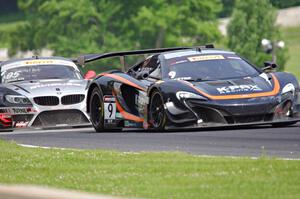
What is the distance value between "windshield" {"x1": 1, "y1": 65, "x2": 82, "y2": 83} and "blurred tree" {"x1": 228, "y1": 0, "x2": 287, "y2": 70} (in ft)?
175

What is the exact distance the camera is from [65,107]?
21.0 metres

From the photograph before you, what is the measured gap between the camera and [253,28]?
7731 centimetres

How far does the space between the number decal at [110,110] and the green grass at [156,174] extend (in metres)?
5.25

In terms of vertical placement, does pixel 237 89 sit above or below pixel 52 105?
above

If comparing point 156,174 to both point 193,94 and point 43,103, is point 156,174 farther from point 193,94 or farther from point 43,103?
point 43,103

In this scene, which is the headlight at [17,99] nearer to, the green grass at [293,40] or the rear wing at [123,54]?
the rear wing at [123,54]

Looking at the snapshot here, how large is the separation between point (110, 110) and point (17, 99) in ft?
7.73

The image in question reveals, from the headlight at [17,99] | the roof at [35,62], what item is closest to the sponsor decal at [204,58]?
the headlight at [17,99]

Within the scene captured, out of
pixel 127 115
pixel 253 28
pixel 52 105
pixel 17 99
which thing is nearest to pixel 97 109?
pixel 127 115

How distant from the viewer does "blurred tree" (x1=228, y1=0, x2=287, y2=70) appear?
7650cm

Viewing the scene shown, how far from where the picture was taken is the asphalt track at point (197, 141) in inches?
533

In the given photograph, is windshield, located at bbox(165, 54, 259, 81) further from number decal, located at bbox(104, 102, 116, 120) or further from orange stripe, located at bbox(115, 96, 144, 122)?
number decal, located at bbox(104, 102, 116, 120)

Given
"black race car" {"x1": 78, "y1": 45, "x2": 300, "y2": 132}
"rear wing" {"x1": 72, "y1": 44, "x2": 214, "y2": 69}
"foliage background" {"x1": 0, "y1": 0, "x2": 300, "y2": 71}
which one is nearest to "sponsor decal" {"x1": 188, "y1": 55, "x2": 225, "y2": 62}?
"black race car" {"x1": 78, "y1": 45, "x2": 300, "y2": 132}

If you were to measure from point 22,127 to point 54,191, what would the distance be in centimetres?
1300
